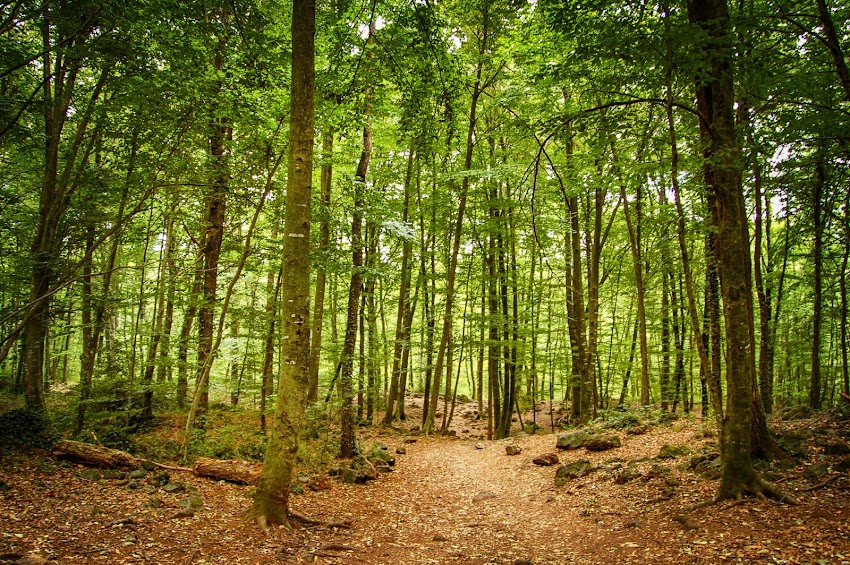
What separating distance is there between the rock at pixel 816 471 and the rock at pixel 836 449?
648mm

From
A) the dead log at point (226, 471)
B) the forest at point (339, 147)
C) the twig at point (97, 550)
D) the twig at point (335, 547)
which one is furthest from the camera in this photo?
the dead log at point (226, 471)

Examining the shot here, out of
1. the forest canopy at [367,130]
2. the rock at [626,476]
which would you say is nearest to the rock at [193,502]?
the forest canopy at [367,130]

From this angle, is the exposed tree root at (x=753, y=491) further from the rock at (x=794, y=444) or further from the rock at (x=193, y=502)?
the rock at (x=193, y=502)

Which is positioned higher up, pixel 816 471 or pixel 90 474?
pixel 816 471

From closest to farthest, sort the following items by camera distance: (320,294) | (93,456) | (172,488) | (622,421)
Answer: (172,488), (93,456), (320,294), (622,421)

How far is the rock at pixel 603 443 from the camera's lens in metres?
10.0

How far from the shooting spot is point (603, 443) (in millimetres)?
10055

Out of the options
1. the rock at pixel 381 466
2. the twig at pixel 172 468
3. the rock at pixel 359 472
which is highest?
the twig at pixel 172 468

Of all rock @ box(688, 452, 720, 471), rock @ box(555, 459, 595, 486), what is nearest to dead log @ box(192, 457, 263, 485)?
rock @ box(555, 459, 595, 486)

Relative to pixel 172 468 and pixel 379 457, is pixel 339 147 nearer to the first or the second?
pixel 379 457

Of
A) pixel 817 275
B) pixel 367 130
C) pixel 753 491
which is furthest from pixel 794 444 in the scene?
pixel 367 130

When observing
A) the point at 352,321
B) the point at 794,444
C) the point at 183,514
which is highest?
the point at 352,321

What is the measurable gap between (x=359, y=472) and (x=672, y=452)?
637cm

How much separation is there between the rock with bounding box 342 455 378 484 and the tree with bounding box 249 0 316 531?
3.26 meters
